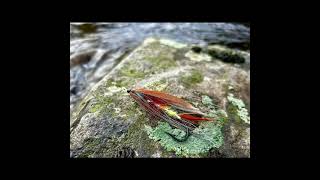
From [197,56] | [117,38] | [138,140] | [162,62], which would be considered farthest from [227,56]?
[117,38]

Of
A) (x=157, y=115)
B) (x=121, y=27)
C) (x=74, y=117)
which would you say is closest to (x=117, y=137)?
(x=157, y=115)

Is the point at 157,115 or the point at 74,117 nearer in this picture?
the point at 157,115

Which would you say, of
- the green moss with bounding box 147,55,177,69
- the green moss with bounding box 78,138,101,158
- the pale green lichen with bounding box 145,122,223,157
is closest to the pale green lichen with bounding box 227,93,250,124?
the pale green lichen with bounding box 145,122,223,157

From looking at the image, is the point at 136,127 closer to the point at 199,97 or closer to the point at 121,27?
the point at 199,97

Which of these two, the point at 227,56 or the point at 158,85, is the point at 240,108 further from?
the point at 227,56

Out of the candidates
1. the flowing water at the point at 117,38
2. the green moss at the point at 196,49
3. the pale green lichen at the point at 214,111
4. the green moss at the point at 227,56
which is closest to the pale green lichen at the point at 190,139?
the pale green lichen at the point at 214,111

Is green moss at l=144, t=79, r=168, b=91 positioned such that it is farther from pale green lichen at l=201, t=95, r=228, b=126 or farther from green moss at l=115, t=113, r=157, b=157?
green moss at l=115, t=113, r=157, b=157

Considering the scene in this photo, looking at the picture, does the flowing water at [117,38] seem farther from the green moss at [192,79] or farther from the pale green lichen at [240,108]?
the pale green lichen at [240,108]
